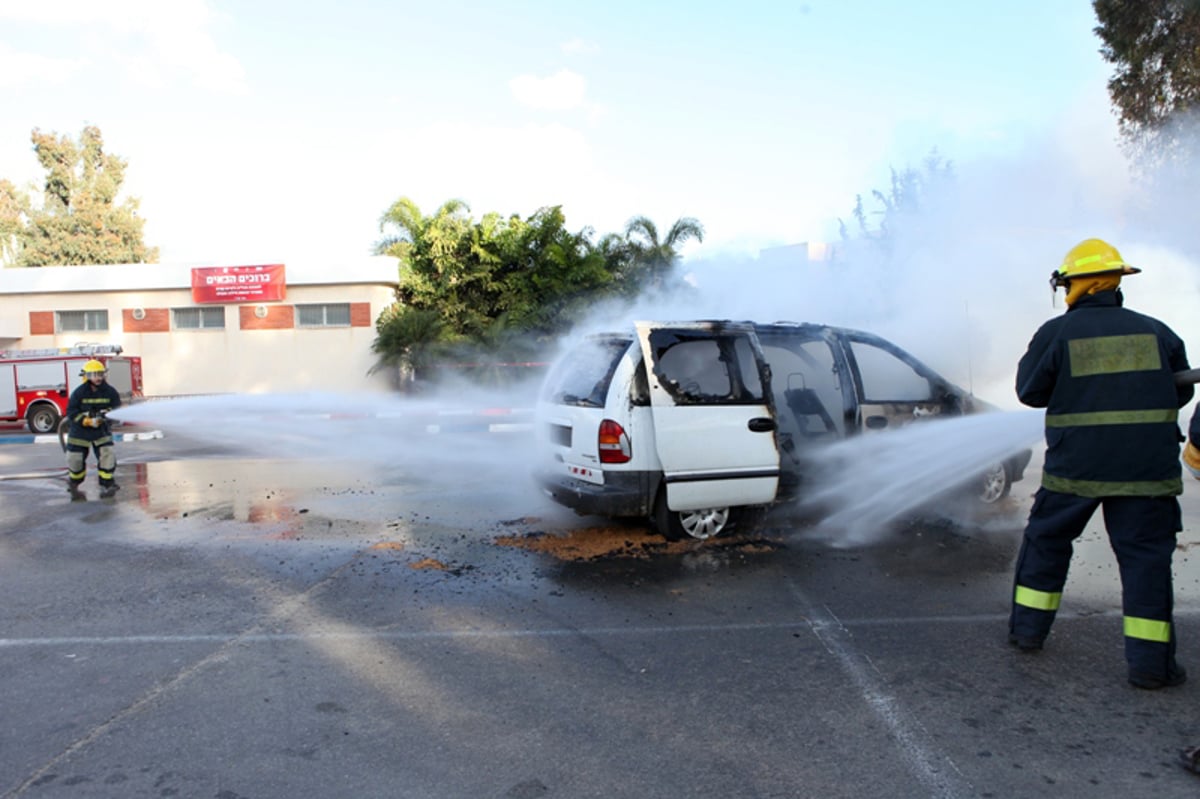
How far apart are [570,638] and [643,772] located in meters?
1.45

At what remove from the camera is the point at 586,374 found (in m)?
6.46

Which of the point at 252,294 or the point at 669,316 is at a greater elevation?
the point at 252,294

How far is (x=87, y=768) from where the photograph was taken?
3.07m

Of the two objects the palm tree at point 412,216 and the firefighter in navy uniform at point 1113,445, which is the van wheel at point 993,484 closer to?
the firefighter in navy uniform at point 1113,445

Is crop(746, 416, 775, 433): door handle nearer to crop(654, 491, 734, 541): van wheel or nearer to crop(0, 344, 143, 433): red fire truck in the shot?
crop(654, 491, 734, 541): van wheel

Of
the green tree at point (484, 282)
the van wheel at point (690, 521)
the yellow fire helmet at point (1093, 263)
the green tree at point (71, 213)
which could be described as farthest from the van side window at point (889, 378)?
the green tree at point (71, 213)

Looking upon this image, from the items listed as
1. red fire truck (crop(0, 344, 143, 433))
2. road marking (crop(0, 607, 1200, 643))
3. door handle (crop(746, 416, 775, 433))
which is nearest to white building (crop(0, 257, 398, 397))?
red fire truck (crop(0, 344, 143, 433))

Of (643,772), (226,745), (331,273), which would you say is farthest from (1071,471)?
(331,273)

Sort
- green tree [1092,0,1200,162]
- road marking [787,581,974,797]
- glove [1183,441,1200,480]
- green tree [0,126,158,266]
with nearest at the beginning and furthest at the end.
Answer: road marking [787,581,974,797], glove [1183,441,1200,480], green tree [1092,0,1200,162], green tree [0,126,158,266]

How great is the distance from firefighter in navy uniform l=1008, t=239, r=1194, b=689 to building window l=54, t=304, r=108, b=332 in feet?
96.6

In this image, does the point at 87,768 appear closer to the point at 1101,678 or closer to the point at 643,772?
the point at 643,772

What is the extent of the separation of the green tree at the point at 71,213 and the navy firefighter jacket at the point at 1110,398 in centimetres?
4738

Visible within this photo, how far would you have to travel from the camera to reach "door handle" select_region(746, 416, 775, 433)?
6090mm

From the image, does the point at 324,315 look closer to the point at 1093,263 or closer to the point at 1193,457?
the point at 1093,263
